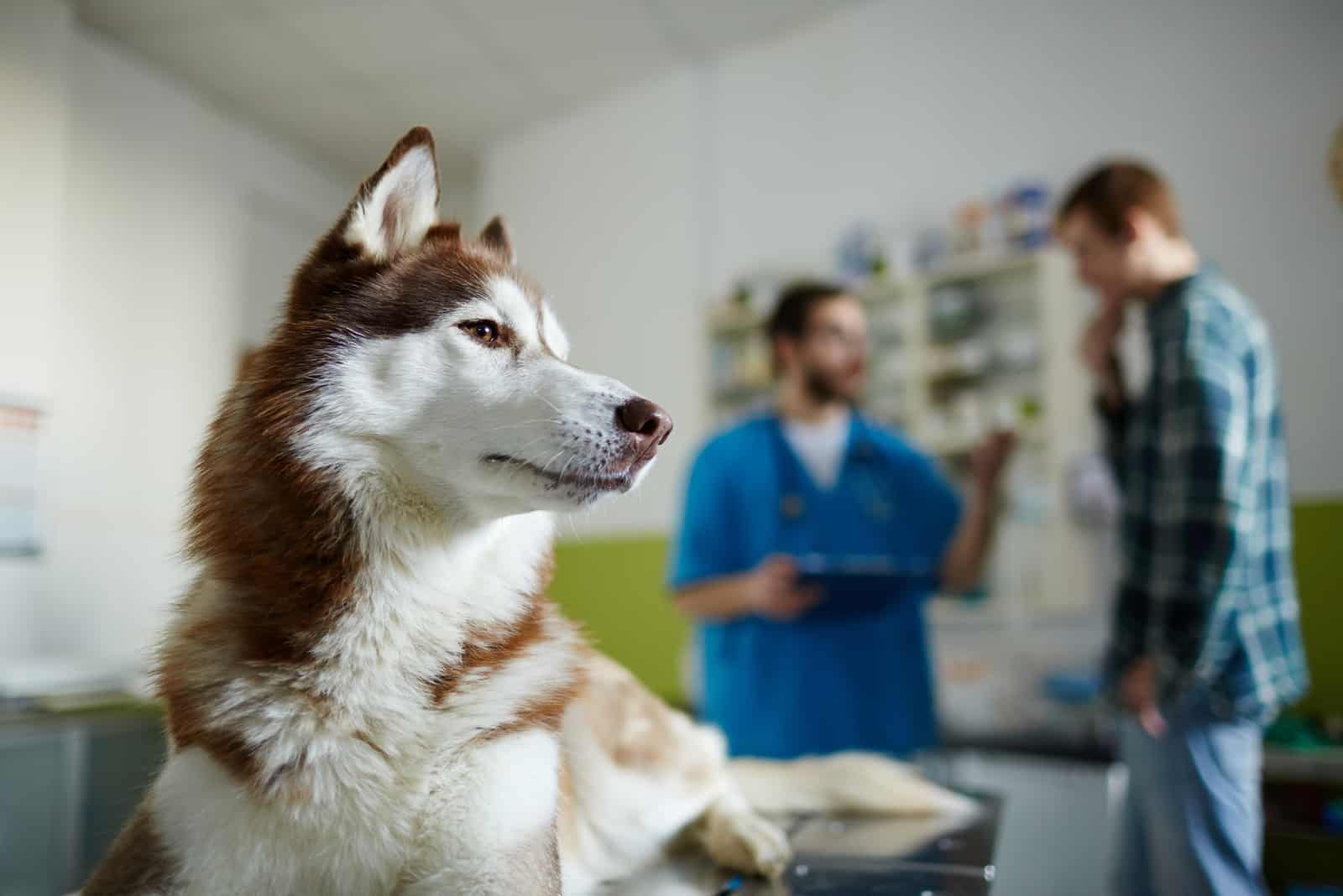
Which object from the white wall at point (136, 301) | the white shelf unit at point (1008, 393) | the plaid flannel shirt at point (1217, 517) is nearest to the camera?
the plaid flannel shirt at point (1217, 517)

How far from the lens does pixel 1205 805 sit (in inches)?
53.3

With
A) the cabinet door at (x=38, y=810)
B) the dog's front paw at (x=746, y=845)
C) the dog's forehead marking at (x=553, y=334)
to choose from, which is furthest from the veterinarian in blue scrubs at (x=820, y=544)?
the cabinet door at (x=38, y=810)

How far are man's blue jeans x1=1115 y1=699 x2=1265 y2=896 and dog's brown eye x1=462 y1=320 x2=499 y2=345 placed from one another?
1.27 meters

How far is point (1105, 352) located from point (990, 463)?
35 cm

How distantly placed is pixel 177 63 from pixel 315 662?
11.9ft

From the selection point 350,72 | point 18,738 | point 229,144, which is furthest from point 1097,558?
point 229,144

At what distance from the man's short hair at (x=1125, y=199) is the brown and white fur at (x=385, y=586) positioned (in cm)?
128

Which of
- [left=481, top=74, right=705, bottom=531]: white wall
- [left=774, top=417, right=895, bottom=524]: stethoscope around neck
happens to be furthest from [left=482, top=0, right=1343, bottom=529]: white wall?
[left=774, top=417, right=895, bottom=524]: stethoscope around neck

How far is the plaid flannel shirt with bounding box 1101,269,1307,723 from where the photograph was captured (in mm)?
1338

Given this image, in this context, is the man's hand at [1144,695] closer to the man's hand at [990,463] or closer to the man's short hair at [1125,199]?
the man's hand at [990,463]

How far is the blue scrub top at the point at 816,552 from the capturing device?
6.22 feet

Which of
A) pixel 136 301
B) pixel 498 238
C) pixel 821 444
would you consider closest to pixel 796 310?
pixel 821 444

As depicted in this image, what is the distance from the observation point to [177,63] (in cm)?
340

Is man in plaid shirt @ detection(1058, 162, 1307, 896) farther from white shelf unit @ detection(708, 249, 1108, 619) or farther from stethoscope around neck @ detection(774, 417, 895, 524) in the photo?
white shelf unit @ detection(708, 249, 1108, 619)
